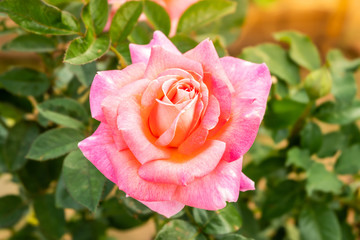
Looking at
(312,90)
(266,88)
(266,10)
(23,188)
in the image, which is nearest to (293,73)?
(312,90)

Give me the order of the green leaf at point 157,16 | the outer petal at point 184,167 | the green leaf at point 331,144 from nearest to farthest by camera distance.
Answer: the outer petal at point 184,167 → the green leaf at point 157,16 → the green leaf at point 331,144

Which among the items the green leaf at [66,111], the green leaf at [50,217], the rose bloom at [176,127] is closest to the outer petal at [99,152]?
→ the rose bloom at [176,127]

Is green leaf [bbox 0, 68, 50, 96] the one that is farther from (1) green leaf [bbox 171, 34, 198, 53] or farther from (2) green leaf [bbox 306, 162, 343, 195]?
(2) green leaf [bbox 306, 162, 343, 195]

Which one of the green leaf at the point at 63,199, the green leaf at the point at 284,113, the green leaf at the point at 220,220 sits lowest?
the green leaf at the point at 63,199

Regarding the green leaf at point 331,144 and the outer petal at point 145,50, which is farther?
the green leaf at point 331,144

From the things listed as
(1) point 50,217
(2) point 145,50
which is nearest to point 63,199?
(1) point 50,217

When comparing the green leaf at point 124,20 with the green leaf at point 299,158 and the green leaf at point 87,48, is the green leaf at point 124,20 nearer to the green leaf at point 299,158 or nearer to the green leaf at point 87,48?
the green leaf at point 87,48

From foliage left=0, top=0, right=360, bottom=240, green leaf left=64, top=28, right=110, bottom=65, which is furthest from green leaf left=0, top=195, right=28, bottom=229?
green leaf left=64, top=28, right=110, bottom=65
